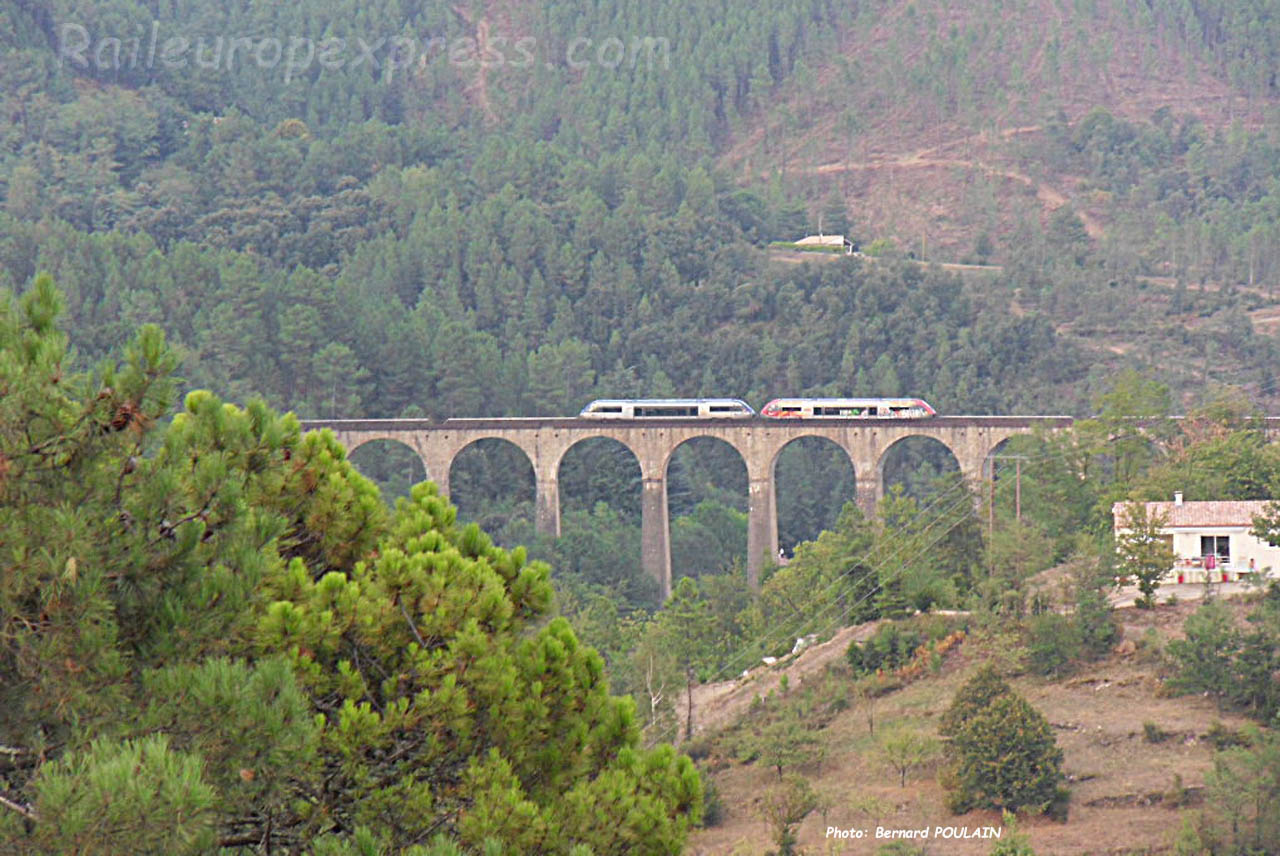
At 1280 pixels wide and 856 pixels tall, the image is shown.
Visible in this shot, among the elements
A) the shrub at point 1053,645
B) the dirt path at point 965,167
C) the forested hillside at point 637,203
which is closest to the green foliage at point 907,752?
the shrub at point 1053,645

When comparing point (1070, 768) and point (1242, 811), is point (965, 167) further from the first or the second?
point (1242, 811)

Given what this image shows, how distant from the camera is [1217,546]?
117ft

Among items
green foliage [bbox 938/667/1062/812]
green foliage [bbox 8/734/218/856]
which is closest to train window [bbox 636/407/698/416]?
green foliage [bbox 938/667/1062/812]

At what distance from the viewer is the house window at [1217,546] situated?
3553 centimetres

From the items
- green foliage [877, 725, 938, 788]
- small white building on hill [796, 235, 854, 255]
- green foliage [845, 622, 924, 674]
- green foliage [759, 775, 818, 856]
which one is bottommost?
green foliage [759, 775, 818, 856]

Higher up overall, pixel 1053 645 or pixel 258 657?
pixel 258 657

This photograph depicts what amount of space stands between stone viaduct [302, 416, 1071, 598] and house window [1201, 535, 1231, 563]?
2579 cm

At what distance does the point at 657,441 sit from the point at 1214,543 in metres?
29.5

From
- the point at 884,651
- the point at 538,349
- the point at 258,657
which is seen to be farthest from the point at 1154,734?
the point at 538,349

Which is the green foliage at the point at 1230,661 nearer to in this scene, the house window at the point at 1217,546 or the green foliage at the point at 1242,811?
the green foliage at the point at 1242,811

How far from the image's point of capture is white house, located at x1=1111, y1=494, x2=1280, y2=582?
3516 cm

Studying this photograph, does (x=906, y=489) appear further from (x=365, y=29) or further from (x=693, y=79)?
(x=365, y=29)

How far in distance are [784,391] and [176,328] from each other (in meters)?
27.5

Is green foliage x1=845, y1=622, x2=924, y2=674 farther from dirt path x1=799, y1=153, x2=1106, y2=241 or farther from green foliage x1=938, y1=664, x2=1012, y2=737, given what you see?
dirt path x1=799, y1=153, x2=1106, y2=241
